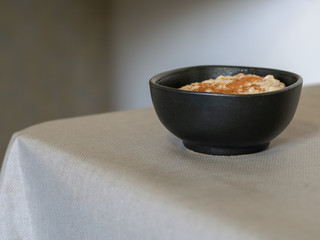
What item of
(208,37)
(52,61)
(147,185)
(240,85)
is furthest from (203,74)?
(52,61)

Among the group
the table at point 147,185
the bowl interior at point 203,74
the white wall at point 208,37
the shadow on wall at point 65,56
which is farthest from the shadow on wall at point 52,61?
the bowl interior at point 203,74

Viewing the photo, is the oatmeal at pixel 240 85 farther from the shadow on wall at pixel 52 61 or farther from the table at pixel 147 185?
the shadow on wall at pixel 52 61

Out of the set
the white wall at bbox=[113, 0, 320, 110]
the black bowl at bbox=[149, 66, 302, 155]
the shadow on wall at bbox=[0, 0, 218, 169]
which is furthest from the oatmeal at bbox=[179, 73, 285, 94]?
the shadow on wall at bbox=[0, 0, 218, 169]

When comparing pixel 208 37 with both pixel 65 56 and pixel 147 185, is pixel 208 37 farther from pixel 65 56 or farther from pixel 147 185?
pixel 147 185

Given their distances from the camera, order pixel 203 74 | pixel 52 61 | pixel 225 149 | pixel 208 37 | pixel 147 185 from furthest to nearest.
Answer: pixel 52 61 → pixel 208 37 → pixel 203 74 → pixel 225 149 → pixel 147 185

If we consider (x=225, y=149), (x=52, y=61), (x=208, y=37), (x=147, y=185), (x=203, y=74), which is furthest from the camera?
(x=52, y=61)

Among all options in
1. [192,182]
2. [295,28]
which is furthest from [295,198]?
[295,28]
